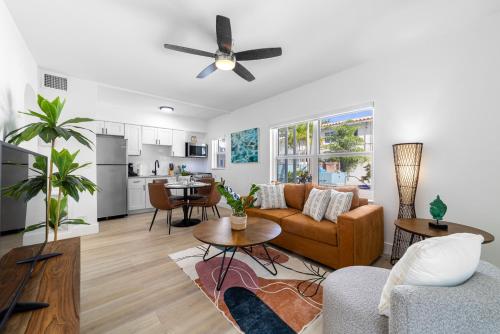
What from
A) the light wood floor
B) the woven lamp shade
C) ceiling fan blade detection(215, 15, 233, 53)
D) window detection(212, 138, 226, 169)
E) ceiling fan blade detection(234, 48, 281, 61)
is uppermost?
ceiling fan blade detection(215, 15, 233, 53)

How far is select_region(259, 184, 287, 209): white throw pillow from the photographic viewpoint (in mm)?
3252

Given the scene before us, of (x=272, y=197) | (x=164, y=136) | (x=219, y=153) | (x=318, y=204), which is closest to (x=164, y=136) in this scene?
(x=164, y=136)

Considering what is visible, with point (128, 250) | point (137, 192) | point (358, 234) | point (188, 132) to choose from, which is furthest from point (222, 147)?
point (358, 234)

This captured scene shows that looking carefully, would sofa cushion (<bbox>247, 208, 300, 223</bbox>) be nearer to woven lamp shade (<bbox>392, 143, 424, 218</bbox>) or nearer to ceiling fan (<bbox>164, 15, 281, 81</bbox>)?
woven lamp shade (<bbox>392, 143, 424, 218</bbox>)

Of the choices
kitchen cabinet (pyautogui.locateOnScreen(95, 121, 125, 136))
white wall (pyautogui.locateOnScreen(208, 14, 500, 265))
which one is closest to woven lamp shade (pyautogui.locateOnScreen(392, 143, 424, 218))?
white wall (pyautogui.locateOnScreen(208, 14, 500, 265))

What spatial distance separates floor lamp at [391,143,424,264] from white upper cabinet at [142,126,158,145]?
5.26 metres

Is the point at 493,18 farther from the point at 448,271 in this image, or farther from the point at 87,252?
the point at 87,252

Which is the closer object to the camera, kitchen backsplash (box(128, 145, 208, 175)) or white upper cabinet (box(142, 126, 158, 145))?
white upper cabinet (box(142, 126, 158, 145))

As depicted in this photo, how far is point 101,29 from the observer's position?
2182mm

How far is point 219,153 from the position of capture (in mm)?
6094

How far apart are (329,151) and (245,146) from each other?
6.88 ft

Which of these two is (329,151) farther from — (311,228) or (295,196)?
(311,228)

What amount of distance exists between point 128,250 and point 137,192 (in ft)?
7.88

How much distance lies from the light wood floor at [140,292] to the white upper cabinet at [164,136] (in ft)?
9.91
